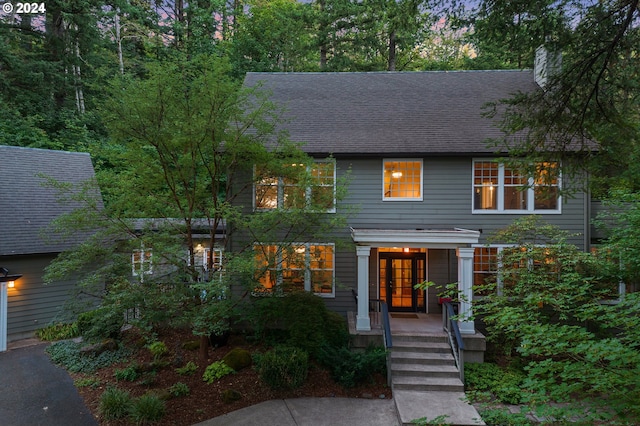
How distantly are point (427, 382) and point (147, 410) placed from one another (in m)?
5.45

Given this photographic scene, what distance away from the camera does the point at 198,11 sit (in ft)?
72.7

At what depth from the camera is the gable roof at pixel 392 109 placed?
10.0m

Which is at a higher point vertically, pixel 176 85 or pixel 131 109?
pixel 176 85

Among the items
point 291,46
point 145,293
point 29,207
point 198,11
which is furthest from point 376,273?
point 198,11

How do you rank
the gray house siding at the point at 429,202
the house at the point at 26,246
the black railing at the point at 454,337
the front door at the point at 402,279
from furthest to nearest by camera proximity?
the front door at the point at 402,279
the house at the point at 26,246
the gray house siding at the point at 429,202
the black railing at the point at 454,337

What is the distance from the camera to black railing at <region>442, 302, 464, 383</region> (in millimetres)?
7273

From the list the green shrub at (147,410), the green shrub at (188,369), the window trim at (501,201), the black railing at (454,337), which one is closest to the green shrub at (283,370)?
the green shrub at (188,369)

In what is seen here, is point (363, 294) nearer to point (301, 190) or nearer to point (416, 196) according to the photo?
point (301, 190)

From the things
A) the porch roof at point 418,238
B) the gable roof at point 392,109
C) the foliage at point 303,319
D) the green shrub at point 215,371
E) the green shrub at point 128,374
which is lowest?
the green shrub at point 128,374

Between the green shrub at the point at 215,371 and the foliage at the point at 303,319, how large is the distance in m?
1.10

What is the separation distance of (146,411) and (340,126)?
8.80 metres

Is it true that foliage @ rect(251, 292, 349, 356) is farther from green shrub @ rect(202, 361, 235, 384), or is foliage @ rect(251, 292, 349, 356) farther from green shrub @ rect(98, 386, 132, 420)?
green shrub @ rect(98, 386, 132, 420)

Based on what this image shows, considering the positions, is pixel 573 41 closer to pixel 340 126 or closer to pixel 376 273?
pixel 340 126

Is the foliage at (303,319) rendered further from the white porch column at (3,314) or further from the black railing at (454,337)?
the white porch column at (3,314)
